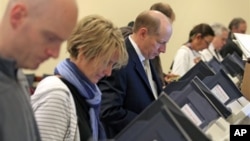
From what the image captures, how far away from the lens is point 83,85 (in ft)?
5.52

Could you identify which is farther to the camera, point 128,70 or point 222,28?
point 222,28

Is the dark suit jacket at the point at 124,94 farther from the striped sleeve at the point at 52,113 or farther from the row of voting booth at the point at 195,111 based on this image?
the striped sleeve at the point at 52,113

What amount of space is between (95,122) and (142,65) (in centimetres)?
79

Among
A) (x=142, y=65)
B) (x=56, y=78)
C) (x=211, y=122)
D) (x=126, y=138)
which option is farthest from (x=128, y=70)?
(x=126, y=138)

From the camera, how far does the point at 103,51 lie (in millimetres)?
1699

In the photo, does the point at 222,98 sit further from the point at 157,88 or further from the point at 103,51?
the point at 103,51

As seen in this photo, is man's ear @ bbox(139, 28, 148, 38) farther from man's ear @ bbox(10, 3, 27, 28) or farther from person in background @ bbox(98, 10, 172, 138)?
man's ear @ bbox(10, 3, 27, 28)

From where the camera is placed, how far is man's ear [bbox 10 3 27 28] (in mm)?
1017

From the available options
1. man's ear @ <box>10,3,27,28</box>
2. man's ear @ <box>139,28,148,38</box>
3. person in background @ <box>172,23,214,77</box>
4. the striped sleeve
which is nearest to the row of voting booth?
the striped sleeve

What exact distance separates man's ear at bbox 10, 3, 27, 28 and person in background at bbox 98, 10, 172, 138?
4.03 ft

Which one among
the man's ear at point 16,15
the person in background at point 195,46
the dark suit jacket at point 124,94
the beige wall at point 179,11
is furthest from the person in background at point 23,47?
the beige wall at point 179,11

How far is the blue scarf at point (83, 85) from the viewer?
5.48ft

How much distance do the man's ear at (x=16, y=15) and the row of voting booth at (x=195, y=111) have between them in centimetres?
46

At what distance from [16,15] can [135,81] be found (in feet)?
4.68
